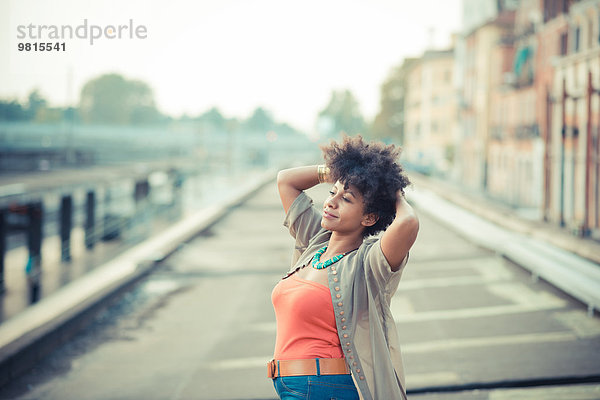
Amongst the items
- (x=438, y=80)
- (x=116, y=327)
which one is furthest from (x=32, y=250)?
(x=438, y=80)

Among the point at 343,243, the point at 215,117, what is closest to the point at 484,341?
the point at 343,243

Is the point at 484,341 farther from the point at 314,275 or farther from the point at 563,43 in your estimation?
the point at 563,43

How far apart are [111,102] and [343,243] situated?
474 ft

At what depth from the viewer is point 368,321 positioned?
2.48 m

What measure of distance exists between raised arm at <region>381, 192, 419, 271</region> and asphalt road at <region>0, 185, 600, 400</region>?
2760 millimetres

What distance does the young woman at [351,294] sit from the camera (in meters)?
2.42

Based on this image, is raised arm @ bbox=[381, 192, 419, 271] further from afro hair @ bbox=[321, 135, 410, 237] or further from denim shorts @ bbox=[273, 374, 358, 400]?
denim shorts @ bbox=[273, 374, 358, 400]

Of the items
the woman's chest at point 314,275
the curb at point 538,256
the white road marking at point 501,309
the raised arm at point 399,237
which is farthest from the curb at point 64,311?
the curb at point 538,256

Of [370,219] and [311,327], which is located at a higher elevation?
[370,219]

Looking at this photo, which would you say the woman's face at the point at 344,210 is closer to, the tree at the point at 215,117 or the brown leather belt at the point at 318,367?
the brown leather belt at the point at 318,367

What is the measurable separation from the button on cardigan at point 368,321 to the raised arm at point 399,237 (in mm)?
32

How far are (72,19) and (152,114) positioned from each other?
144m

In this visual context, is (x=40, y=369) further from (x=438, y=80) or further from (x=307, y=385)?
(x=438, y=80)

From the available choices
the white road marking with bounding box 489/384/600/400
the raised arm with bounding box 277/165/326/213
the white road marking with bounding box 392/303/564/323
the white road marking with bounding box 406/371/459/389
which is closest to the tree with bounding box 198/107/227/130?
the white road marking with bounding box 392/303/564/323
